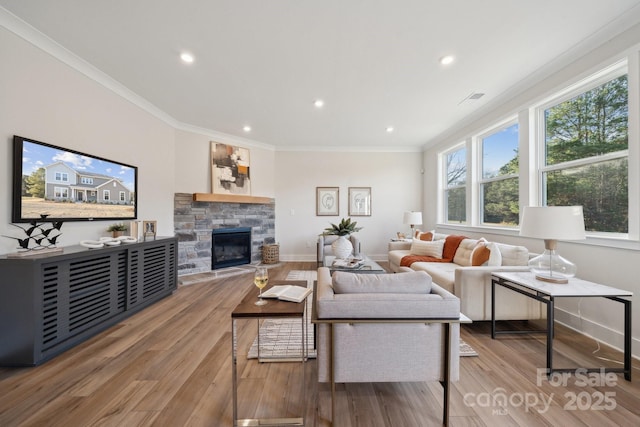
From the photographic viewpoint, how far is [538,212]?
1973 millimetres

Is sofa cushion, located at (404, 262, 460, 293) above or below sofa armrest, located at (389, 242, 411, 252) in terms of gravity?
below

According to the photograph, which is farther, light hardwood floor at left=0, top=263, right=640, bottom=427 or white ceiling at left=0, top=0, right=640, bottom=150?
white ceiling at left=0, top=0, right=640, bottom=150

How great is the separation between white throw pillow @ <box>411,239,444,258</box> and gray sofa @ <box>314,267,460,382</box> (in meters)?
2.63

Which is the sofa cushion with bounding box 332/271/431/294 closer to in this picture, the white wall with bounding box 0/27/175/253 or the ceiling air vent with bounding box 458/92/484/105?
the white wall with bounding box 0/27/175/253

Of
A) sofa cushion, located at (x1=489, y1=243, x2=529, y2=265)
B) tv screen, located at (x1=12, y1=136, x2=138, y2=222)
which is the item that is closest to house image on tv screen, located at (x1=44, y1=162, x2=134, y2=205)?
tv screen, located at (x1=12, y1=136, x2=138, y2=222)

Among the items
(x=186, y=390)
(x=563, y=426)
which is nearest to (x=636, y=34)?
(x=563, y=426)

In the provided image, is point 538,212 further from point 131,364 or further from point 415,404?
point 131,364

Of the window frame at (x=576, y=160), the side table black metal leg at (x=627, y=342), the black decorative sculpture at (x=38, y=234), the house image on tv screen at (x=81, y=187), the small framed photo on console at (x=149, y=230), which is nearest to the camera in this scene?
the side table black metal leg at (x=627, y=342)

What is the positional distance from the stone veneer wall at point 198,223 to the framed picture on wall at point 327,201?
1.63 metres

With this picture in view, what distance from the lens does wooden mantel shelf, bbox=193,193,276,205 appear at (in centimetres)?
442

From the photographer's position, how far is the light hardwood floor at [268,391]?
1395 millimetres

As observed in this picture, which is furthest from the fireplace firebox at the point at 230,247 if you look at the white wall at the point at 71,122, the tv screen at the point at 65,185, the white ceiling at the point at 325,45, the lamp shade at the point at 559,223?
the lamp shade at the point at 559,223

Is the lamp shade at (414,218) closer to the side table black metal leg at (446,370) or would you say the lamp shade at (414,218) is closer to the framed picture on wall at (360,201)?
the framed picture on wall at (360,201)

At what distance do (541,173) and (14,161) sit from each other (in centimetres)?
523
